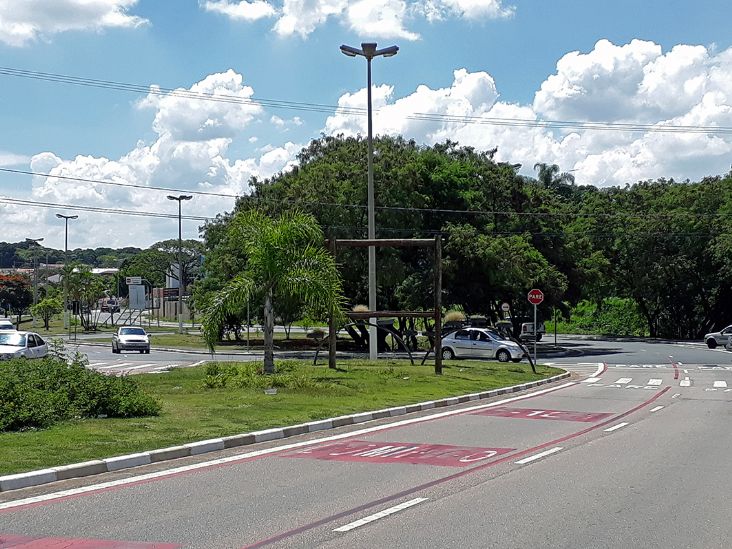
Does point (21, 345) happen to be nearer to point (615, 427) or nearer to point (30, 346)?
point (30, 346)

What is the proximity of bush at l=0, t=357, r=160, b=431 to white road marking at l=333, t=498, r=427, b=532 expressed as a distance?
6939 mm

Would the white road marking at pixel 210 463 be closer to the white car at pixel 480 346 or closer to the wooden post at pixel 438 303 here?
the wooden post at pixel 438 303

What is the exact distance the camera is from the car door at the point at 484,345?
37.9 meters

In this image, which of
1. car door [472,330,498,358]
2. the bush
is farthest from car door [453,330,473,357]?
the bush

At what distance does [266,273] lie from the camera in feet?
70.9

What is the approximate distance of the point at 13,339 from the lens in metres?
30.7

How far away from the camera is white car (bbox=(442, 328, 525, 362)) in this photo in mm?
37594

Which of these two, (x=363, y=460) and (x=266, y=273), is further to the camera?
(x=266, y=273)

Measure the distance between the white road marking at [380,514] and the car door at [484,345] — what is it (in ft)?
96.7

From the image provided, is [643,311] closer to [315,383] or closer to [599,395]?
[599,395]

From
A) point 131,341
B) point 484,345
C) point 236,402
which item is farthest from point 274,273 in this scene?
point 131,341

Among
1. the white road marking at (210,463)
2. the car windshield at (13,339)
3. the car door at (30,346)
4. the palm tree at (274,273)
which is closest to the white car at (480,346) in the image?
the palm tree at (274,273)

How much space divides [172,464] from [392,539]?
4.88m

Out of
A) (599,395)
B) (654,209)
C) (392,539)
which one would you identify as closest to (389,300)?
(599,395)
